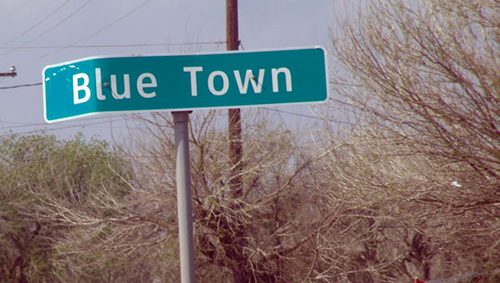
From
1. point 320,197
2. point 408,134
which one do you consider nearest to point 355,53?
point 408,134

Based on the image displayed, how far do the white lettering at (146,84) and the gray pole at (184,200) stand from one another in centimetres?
15

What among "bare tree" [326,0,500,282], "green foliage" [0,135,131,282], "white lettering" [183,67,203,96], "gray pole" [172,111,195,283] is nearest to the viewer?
"gray pole" [172,111,195,283]

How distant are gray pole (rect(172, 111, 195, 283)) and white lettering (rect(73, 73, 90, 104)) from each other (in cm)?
42

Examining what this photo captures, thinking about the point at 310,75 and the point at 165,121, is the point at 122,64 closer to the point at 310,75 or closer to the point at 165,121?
the point at 310,75

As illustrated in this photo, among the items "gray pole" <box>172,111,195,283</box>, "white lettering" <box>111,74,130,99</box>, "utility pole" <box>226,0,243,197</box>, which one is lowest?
"gray pole" <box>172,111,195,283</box>

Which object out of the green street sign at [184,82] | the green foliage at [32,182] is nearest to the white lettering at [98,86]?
the green street sign at [184,82]

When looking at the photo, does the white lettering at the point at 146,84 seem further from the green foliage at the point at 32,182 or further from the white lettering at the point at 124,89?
the green foliage at the point at 32,182

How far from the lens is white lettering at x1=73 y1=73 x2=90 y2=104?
15.8 feet

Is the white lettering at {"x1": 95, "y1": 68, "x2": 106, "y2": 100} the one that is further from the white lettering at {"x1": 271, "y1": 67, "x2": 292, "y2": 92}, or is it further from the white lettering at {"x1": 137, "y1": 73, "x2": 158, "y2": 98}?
the white lettering at {"x1": 271, "y1": 67, "x2": 292, "y2": 92}

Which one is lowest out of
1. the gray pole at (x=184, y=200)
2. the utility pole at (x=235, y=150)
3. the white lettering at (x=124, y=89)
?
the gray pole at (x=184, y=200)

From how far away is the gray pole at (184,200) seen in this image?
15.6 feet

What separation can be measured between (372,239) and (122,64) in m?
16.5

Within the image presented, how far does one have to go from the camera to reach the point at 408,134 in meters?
13.3

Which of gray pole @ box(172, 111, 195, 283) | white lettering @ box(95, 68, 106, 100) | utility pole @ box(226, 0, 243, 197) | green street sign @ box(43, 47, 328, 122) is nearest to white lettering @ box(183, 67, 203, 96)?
green street sign @ box(43, 47, 328, 122)
